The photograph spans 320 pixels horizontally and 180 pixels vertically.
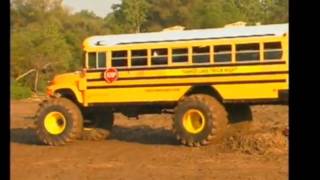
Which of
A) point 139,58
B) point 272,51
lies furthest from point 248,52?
point 139,58

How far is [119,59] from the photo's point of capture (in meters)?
14.4

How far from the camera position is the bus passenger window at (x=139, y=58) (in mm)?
14133

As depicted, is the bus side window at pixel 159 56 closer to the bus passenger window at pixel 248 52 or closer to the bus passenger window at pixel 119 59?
the bus passenger window at pixel 119 59

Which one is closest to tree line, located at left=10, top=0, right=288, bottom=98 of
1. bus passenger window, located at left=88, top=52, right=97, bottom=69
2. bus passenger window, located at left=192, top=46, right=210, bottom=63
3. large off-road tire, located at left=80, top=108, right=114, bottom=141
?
large off-road tire, located at left=80, top=108, right=114, bottom=141

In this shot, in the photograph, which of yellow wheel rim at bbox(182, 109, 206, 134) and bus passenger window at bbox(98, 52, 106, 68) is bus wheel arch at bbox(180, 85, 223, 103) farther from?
bus passenger window at bbox(98, 52, 106, 68)

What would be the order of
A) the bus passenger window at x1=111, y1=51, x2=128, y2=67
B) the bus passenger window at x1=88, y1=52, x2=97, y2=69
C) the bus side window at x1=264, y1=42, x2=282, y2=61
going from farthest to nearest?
the bus passenger window at x1=88, y1=52, x2=97, y2=69 → the bus passenger window at x1=111, y1=51, x2=128, y2=67 → the bus side window at x1=264, y1=42, x2=282, y2=61

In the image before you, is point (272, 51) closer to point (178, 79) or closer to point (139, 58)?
point (178, 79)

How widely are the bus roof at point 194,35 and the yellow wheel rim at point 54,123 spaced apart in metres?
1.85

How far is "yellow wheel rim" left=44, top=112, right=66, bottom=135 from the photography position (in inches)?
598

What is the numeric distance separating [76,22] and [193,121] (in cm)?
6776
